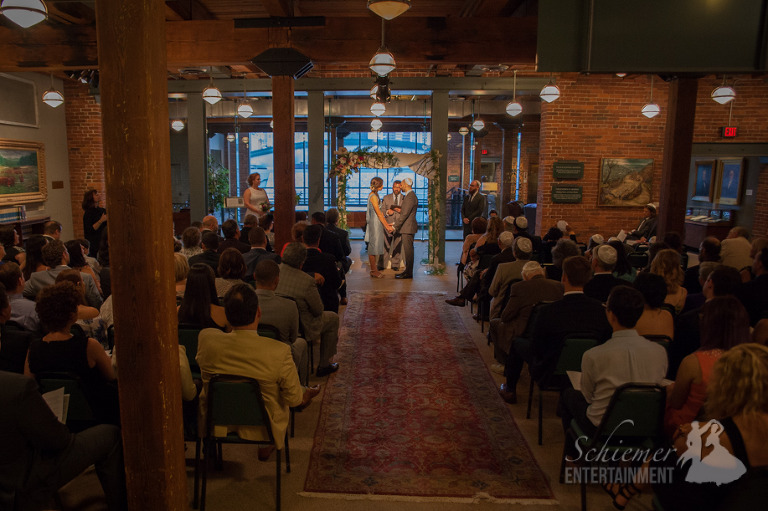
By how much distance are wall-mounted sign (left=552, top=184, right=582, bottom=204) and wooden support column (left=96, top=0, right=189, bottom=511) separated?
922cm

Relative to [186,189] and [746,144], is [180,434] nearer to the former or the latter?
[746,144]

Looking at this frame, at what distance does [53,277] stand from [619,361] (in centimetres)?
403

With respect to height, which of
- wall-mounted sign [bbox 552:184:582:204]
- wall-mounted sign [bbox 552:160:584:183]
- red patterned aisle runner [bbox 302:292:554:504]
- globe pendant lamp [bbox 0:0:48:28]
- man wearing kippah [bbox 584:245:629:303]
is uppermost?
globe pendant lamp [bbox 0:0:48:28]

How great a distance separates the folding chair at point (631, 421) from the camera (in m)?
2.71

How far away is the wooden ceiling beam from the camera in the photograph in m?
7.14

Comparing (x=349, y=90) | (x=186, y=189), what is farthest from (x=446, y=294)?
(x=186, y=189)

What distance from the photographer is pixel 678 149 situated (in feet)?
23.5

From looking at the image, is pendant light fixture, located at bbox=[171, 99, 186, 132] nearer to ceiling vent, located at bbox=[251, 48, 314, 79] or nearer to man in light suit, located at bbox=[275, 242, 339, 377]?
ceiling vent, located at bbox=[251, 48, 314, 79]

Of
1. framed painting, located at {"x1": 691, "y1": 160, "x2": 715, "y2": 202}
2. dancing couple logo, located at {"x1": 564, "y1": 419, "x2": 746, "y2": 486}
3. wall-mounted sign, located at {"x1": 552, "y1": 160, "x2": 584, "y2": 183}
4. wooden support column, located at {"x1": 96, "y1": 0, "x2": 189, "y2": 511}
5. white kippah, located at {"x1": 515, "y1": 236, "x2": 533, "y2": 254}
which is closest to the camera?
dancing couple logo, located at {"x1": 564, "y1": 419, "x2": 746, "y2": 486}

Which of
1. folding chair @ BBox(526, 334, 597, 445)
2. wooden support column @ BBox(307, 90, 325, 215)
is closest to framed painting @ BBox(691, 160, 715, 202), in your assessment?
wooden support column @ BBox(307, 90, 325, 215)

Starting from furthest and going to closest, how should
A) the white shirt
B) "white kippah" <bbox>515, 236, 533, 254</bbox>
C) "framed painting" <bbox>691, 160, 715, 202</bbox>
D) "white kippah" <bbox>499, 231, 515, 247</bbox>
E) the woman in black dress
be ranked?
"framed painting" <bbox>691, 160, 715, 202</bbox> < the woman in black dress < "white kippah" <bbox>499, 231, 515, 247</bbox> < "white kippah" <bbox>515, 236, 533, 254</bbox> < the white shirt

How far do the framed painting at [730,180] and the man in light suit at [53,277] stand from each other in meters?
12.9

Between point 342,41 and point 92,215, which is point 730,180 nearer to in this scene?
point 342,41

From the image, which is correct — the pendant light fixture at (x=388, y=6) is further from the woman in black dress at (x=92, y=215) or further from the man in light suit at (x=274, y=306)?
the woman in black dress at (x=92, y=215)
